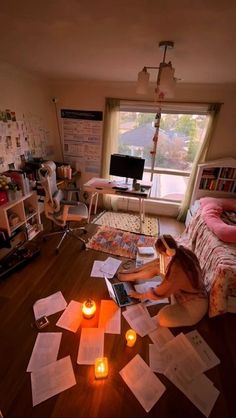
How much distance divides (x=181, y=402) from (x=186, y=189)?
2.74 m

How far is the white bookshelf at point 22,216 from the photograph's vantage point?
2213 mm

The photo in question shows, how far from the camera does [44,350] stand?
1.47 m

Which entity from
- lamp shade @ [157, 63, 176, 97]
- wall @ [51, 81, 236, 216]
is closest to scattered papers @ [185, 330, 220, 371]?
lamp shade @ [157, 63, 176, 97]

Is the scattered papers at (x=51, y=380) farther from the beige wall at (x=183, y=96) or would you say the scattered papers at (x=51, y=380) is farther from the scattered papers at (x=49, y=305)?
the beige wall at (x=183, y=96)

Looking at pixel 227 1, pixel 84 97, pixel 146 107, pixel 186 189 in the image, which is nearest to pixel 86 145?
pixel 84 97

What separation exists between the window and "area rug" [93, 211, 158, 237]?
22.8 inches

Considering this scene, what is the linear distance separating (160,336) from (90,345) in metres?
0.55

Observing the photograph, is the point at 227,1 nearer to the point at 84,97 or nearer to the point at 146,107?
the point at 146,107

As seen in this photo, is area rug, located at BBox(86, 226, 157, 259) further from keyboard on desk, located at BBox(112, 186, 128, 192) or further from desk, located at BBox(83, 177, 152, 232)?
keyboard on desk, located at BBox(112, 186, 128, 192)

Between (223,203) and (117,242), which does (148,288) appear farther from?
(223,203)

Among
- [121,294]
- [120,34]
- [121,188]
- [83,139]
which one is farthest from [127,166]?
[121,294]

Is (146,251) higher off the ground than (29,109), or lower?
lower

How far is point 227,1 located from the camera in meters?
0.97

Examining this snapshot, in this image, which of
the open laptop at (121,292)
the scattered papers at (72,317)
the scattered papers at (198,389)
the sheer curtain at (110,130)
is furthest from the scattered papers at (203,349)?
the sheer curtain at (110,130)
